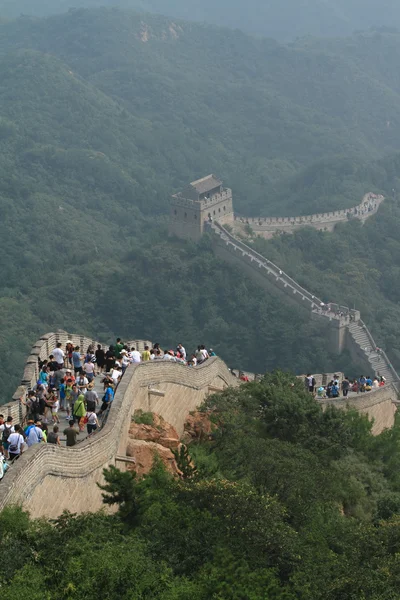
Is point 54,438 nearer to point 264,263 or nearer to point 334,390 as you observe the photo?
point 334,390

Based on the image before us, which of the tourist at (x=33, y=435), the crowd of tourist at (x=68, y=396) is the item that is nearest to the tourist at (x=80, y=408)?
the crowd of tourist at (x=68, y=396)

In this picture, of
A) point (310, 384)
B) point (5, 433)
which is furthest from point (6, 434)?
point (310, 384)

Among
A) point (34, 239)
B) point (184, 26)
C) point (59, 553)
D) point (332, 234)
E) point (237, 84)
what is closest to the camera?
point (59, 553)

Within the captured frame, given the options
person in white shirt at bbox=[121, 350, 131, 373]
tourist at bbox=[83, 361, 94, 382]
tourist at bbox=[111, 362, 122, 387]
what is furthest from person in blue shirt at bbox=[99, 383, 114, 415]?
person in white shirt at bbox=[121, 350, 131, 373]

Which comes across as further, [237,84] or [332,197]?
[237,84]

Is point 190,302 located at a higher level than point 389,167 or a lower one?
lower

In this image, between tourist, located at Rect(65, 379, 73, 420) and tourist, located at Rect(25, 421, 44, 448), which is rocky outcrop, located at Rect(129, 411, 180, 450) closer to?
tourist, located at Rect(65, 379, 73, 420)

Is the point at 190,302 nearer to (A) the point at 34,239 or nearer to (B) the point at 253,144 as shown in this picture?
(A) the point at 34,239

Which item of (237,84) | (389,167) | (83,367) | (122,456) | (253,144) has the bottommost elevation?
(122,456)

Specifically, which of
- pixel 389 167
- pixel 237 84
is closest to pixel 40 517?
pixel 389 167
